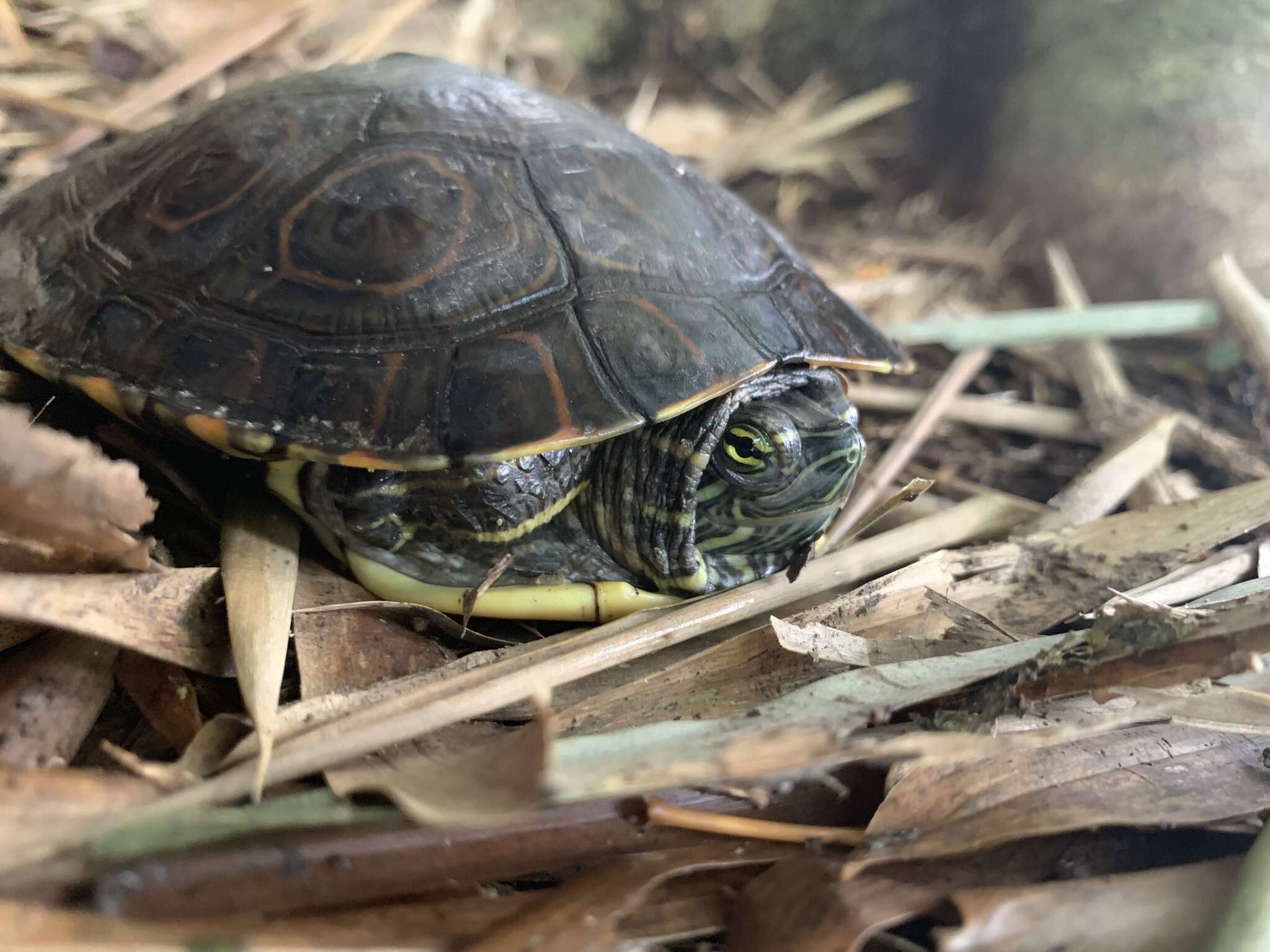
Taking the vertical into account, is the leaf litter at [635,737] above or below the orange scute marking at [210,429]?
below

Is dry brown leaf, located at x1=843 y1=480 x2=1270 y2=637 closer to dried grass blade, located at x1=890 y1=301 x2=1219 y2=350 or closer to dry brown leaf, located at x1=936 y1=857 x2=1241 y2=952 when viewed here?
dry brown leaf, located at x1=936 y1=857 x2=1241 y2=952

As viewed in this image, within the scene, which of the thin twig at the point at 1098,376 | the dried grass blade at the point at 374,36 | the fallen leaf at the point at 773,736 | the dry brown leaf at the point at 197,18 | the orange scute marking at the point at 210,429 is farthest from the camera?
the dried grass blade at the point at 374,36

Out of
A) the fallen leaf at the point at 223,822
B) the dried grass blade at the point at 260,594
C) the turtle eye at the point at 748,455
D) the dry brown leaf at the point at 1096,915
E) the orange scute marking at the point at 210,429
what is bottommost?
the dry brown leaf at the point at 1096,915

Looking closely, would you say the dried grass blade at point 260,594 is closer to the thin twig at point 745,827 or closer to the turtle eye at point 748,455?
the thin twig at point 745,827

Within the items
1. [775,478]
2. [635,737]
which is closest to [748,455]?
[775,478]

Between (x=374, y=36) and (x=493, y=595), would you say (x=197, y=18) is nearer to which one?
(x=374, y=36)

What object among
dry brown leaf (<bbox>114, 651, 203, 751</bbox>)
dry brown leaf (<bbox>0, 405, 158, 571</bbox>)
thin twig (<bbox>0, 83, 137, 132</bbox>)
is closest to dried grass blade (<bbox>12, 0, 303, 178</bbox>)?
thin twig (<bbox>0, 83, 137, 132</bbox>)

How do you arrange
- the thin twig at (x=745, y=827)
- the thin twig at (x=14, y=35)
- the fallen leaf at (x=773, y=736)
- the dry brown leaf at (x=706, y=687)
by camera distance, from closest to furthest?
the fallen leaf at (x=773, y=736) → the thin twig at (x=745, y=827) → the dry brown leaf at (x=706, y=687) → the thin twig at (x=14, y=35)

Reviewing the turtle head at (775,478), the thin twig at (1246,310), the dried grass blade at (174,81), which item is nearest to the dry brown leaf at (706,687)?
the turtle head at (775,478)
